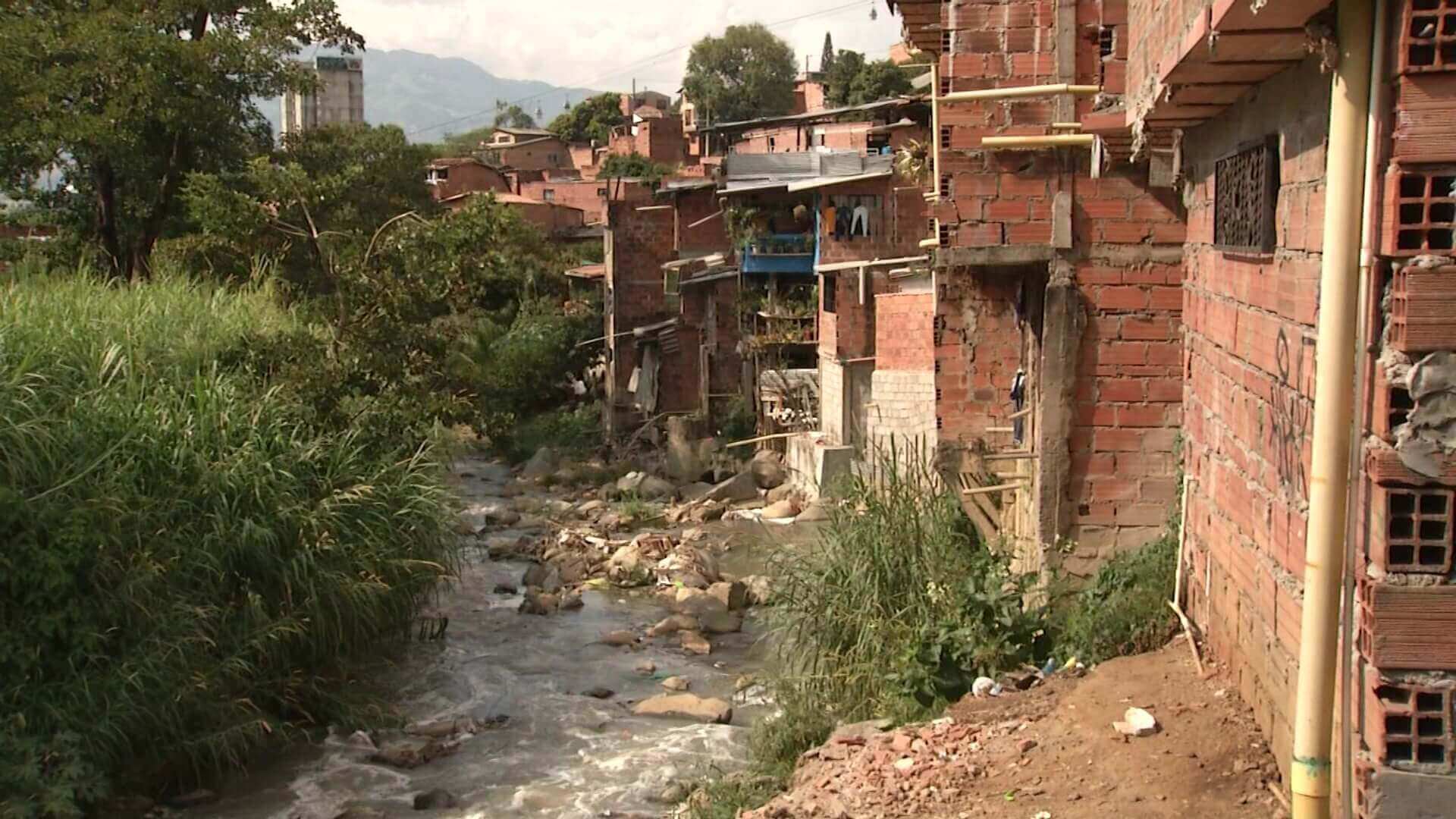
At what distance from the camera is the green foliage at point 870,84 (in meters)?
42.7

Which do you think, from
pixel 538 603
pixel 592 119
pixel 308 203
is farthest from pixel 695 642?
pixel 592 119

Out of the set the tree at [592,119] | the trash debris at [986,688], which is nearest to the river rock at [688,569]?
the trash debris at [986,688]

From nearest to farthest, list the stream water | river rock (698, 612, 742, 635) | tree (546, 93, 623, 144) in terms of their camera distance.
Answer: the stream water, river rock (698, 612, 742, 635), tree (546, 93, 623, 144)

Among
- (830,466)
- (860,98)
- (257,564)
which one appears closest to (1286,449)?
(257,564)

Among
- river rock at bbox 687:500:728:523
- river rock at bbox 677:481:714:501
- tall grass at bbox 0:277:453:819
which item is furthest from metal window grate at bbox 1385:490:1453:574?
river rock at bbox 677:481:714:501

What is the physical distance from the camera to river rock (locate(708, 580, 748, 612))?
16281 millimetres

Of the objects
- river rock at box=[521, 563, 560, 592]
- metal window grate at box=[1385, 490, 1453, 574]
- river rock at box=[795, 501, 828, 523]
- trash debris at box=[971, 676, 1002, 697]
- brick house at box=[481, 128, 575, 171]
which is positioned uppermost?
brick house at box=[481, 128, 575, 171]

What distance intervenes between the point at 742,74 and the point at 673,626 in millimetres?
49066

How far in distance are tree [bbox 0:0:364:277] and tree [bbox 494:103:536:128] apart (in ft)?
201

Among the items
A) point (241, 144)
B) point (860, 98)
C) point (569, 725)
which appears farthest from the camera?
point (860, 98)

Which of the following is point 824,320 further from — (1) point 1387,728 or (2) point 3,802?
(1) point 1387,728

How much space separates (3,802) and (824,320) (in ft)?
50.9

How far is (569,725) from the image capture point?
39.7 ft

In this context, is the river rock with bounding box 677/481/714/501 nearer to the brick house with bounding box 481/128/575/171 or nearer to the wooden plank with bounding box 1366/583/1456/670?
the wooden plank with bounding box 1366/583/1456/670
